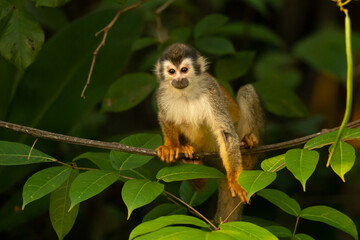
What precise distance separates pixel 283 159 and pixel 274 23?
4782mm

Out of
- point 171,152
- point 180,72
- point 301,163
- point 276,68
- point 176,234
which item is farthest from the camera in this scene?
point 276,68

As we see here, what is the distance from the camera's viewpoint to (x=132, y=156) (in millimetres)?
2205

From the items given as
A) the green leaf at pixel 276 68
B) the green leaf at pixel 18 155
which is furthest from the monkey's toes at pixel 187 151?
the green leaf at pixel 276 68

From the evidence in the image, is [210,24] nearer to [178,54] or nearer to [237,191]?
[178,54]

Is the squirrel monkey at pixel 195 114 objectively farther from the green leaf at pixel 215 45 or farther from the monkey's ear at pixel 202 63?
the green leaf at pixel 215 45

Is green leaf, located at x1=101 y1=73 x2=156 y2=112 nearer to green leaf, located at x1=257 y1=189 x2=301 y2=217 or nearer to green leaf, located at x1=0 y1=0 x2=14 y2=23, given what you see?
green leaf, located at x1=0 y1=0 x2=14 y2=23

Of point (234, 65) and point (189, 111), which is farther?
point (234, 65)

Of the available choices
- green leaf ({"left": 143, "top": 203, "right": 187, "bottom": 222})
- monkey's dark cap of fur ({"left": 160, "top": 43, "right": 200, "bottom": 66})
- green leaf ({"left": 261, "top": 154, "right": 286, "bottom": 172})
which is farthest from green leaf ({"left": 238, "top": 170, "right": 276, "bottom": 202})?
monkey's dark cap of fur ({"left": 160, "top": 43, "right": 200, "bottom": 66})

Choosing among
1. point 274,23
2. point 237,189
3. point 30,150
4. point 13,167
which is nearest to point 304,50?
point 274,23

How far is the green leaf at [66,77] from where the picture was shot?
137 inches

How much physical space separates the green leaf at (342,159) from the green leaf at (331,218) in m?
0.26

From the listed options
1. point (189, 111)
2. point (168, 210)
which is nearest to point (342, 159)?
point (168, 210)

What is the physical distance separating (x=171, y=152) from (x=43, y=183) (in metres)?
0.95

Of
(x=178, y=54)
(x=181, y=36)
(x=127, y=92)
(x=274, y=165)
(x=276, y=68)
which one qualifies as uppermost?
(x=181, y=36)
